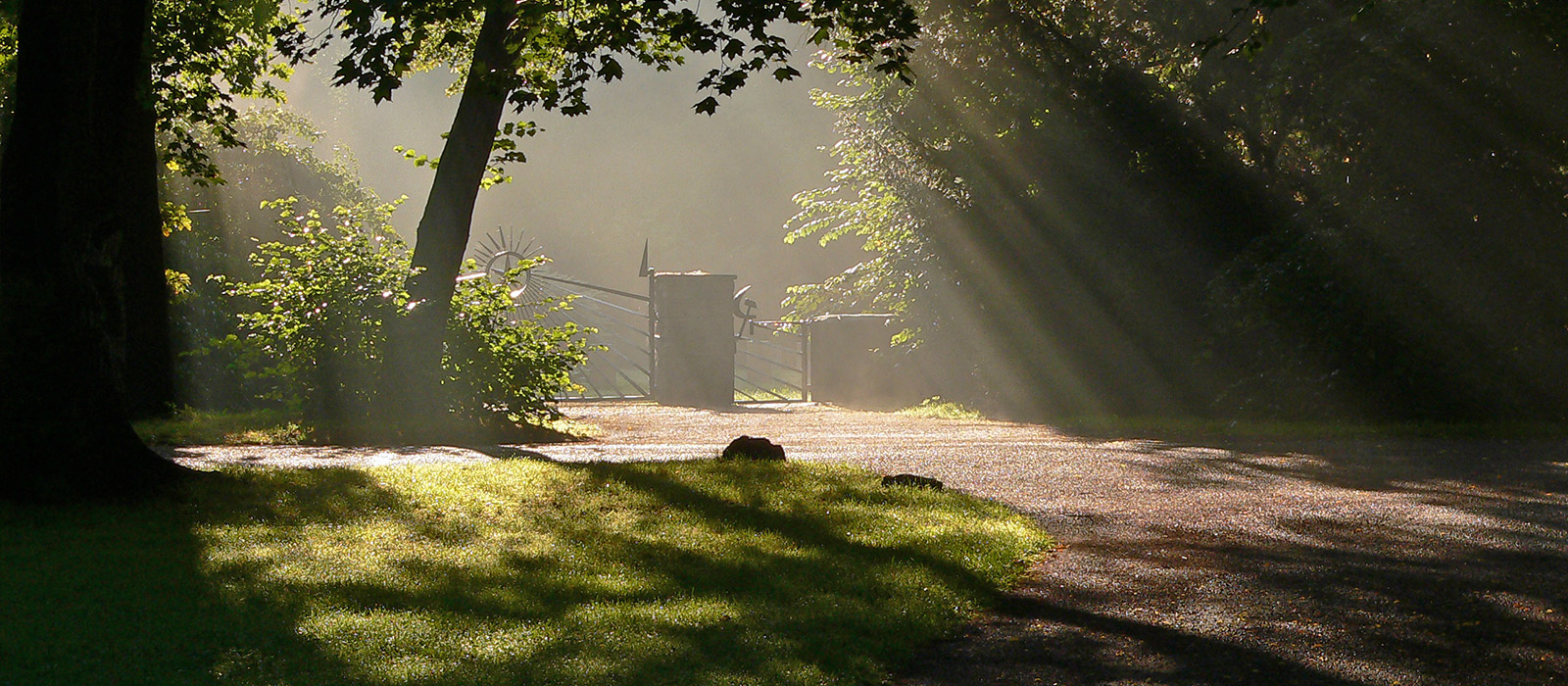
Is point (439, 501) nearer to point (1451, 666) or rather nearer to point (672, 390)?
point (1451, 666)

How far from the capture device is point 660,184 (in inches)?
2258

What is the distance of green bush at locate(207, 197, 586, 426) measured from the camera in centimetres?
1157

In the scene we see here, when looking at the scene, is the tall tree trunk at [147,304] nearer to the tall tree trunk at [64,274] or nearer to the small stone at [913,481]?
the tall tree trunk at [64,274]

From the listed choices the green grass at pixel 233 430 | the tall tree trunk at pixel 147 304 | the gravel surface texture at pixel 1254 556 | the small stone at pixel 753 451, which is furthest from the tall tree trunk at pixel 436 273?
the small stone at pixel 753 451

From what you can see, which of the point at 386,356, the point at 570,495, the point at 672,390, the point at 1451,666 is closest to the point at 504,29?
the point at 386,356

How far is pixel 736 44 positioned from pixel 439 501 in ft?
11.5

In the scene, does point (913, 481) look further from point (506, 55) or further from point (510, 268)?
point (510, 268)

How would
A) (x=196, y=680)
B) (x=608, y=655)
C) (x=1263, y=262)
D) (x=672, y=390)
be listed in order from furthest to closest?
(x=672, y=390) → (x=1263, y=262) → (x=608, y=655) → (x=196, y=680)

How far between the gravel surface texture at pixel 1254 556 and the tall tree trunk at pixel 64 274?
6.01ft

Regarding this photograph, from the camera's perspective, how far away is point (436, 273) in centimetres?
1157

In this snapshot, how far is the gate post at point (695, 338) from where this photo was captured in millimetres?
22188

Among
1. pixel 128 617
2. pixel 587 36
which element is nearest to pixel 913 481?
pixel 587 36

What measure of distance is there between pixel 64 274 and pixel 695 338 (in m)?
16.0

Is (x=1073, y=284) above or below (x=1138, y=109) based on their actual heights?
below
